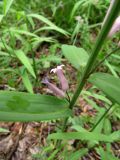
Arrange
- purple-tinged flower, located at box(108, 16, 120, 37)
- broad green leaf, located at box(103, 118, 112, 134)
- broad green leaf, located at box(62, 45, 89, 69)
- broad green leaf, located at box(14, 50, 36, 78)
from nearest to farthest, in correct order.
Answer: purple-tinged flower, located at box(108, 16, 120, 37)
broad green leaf, located at box(62, 45, 89, 69)
broad green leaf, located at box(103, 118, 112, 134)
broad green leaf, located at box(14, 50, 36, 78)

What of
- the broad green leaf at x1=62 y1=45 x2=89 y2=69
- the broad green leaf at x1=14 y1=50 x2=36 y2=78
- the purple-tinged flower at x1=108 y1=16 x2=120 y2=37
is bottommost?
the broad green leaf at x1=14 y1=50 x2=36 y2=78

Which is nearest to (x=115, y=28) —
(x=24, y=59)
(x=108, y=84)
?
(x=108, y=84)

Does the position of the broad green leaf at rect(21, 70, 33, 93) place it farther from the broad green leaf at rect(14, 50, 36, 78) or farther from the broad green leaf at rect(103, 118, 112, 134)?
the broad green leaf at rect(103, 118, 112, 134)

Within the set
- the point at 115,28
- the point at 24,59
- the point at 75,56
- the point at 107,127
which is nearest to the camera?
the point at 115,28

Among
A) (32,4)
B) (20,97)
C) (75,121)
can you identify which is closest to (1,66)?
(75,121)

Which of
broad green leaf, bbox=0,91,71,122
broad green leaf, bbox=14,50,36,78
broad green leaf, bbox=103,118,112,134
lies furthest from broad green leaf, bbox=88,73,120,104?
broad green leaf, bbox=14,50,36,78

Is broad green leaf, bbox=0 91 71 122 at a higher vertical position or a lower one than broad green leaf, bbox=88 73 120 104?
lower

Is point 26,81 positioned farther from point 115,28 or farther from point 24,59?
point 115,28
